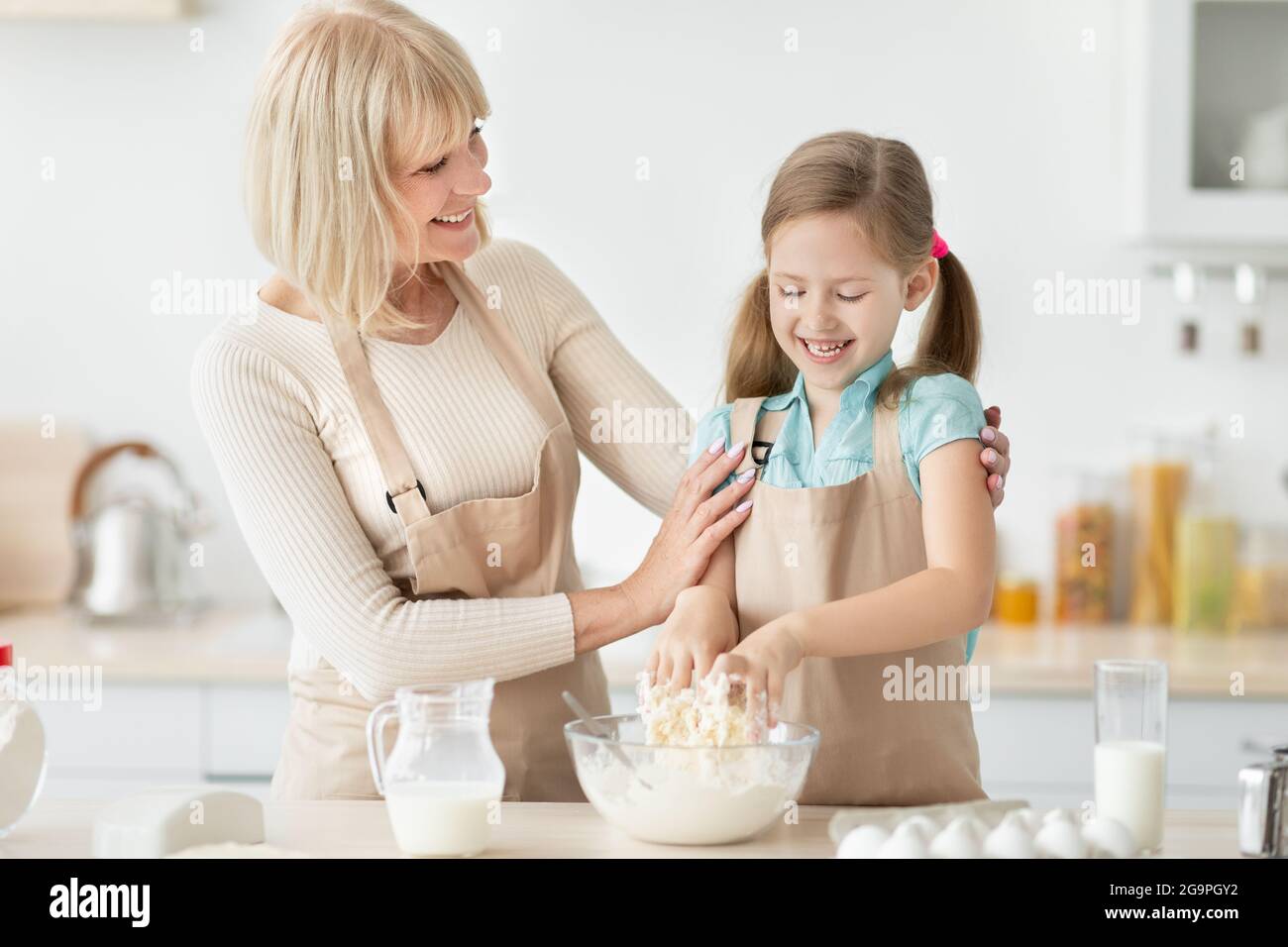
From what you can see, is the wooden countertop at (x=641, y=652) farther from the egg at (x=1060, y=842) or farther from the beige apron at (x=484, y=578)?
the egg at (x=1060, y=842)

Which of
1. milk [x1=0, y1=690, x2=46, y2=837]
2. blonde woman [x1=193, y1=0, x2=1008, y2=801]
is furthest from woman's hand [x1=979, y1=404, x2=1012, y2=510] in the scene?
milk [x1=0, y1=690, x2=46, y2=837]

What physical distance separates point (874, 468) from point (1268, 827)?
47 cm

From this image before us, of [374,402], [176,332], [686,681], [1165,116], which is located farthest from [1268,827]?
[176,332]

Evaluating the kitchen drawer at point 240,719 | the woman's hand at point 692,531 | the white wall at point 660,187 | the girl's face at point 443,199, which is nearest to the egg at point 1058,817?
the woman's hand at point 692,531

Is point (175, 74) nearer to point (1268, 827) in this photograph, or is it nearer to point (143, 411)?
point (143, 411)

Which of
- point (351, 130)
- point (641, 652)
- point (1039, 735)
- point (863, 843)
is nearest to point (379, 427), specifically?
point (351, 130)

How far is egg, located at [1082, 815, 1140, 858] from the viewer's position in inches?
39.5

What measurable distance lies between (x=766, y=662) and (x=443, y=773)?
27cm

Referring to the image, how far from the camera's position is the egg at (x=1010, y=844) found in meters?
0.95

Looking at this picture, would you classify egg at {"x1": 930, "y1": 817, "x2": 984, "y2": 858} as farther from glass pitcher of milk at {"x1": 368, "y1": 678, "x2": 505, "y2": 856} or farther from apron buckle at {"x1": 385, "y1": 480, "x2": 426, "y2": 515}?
apron buckle at {"x1": 385, "y1": 480, "x2": 426, "y2": 515}

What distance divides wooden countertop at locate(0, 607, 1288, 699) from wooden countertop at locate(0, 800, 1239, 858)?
1.02 meters

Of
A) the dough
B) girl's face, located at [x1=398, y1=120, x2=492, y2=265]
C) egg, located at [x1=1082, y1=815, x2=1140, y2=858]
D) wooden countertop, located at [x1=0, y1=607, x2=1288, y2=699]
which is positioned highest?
girl's face, located at [x1=398, y1=120, x2=492, y2=265]

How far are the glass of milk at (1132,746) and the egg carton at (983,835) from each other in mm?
55

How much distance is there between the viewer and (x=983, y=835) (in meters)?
0.98
